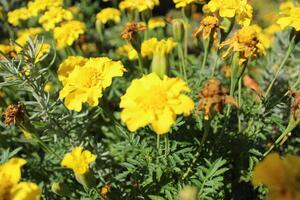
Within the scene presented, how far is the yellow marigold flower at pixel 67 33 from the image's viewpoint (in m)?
2.04

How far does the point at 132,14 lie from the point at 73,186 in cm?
101

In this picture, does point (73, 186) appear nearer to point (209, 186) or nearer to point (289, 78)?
point (209, 186)

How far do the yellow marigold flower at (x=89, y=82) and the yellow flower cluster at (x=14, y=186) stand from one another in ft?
1.04

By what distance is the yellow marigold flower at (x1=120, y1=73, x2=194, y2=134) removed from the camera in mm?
1085

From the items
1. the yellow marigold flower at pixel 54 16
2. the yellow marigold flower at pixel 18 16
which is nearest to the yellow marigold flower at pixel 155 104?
the yellow marigold flower at pixel 54 16

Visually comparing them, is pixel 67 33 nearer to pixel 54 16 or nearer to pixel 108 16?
pixel 54 16

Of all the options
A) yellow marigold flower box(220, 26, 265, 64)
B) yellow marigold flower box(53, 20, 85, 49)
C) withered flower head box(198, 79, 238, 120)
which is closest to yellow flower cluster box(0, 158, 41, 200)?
withered flower head box(198, 79, 238, 120)

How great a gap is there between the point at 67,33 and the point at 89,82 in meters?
0.80

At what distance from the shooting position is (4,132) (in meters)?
1.93

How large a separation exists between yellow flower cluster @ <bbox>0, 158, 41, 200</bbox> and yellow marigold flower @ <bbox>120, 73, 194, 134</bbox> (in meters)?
0.27

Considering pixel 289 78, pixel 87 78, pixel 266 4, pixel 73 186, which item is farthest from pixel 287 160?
pixel 266 4

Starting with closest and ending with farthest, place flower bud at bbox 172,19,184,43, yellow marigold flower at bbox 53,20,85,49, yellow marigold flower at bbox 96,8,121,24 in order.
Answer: flower bud at bbox 172,19,184,43 < yellow marigold flower at bbox 53,20,85,49 < yellow marigold flower at bbox 96,8,121,24

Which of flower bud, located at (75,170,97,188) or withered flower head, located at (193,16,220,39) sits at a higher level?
withered flower head, located at (193,16,220,39)

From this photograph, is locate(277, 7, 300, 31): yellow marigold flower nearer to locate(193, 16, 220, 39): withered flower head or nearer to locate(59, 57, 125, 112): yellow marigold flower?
locate(193, 16, 220, 39): withered flower head
